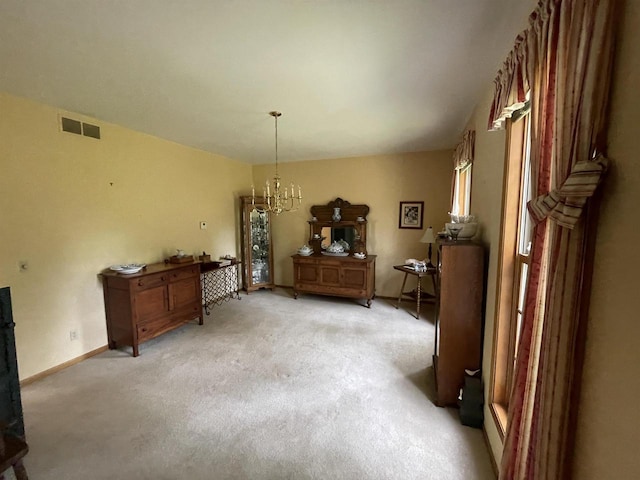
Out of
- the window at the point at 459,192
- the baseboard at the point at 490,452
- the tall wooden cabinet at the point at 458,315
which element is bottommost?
the baseboard at the point at 490,452

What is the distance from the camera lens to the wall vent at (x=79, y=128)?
2750mm

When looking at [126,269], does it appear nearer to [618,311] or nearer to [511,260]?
[511,260]

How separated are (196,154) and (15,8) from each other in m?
→ 3.08

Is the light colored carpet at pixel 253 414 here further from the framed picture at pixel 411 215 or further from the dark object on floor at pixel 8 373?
the framed picture at pixel 411 215

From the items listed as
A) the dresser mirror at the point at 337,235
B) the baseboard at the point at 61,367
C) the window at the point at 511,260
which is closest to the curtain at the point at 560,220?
the window at the point at 511,260

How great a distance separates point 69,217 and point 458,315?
3.83 metres

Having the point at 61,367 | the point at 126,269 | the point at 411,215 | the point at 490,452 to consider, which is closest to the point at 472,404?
the point at 490,452

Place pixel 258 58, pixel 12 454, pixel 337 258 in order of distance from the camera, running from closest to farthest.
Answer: pixel 12 454 < pixel 258 58 < pixel 337 258

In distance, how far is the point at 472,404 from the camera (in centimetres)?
199

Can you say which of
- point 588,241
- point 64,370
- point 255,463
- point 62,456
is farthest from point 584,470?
point 64,370

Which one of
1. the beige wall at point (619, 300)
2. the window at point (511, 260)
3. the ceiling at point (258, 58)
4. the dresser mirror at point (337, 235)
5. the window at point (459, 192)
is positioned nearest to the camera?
the beige wall at point (619, 300)

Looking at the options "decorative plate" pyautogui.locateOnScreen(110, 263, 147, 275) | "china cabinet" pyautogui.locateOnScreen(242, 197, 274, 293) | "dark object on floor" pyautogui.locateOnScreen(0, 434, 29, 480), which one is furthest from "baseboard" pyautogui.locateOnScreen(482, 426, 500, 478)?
"china cabinet" pyautogui.locateOnScreen(242, 197, 274, 293)

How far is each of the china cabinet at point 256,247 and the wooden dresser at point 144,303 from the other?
174cm

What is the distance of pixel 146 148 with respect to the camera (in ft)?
11.8
